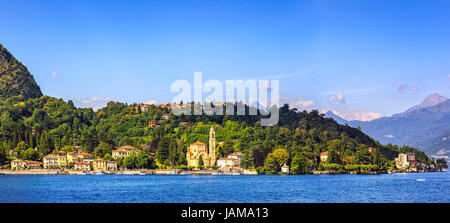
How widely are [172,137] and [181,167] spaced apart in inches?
636

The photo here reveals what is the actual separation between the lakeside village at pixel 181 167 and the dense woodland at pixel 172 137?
394 millimetres

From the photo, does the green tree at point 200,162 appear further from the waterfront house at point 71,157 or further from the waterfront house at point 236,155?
the waterfront house at point 71,157

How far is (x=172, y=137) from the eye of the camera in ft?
315

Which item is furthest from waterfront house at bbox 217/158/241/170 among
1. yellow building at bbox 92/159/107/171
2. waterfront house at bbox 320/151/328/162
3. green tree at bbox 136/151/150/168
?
yellow building at bbox 92/159/107/171

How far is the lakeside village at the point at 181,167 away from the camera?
74.7 m

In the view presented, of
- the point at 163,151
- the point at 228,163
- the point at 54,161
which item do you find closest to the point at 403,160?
the point at 228,163

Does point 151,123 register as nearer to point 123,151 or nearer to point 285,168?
point 123,151

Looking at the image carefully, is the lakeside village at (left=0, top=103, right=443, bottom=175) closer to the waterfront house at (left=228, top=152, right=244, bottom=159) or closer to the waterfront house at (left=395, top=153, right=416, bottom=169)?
the waterfront house at (left=228, top=152, right=244, bottom=159)

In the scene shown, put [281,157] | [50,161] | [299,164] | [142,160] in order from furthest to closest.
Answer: [50,161] → [142,160] → [281,157] → [299,164]

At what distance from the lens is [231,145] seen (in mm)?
89500

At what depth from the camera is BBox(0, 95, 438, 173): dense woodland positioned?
79.8 meters

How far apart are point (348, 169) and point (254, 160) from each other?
1430 centimetres

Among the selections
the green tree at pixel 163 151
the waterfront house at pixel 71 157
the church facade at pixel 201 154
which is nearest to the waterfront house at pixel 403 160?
the church facade at pixel 201 154
